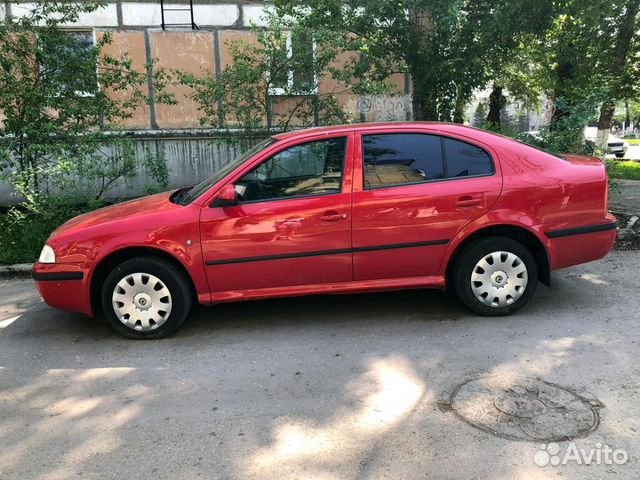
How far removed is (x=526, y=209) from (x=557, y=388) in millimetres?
1662

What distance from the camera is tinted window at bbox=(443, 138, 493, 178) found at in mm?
4727

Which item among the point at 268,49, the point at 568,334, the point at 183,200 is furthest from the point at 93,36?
the point at 568,334

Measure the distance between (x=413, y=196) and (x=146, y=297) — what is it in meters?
2.34

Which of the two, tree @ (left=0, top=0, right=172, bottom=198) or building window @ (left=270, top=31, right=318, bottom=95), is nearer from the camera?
tree @ (left=0, top=0, right=172, bottom=198)

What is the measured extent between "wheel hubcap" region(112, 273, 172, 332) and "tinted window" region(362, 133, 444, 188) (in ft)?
6.27

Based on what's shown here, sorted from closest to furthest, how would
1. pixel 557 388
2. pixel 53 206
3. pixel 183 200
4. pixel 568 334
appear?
pixel 557 388 < pixel 568 334 < pixel 183 200 < pixel 53 206

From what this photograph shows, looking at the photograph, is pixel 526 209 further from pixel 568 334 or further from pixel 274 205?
pixel 274 205

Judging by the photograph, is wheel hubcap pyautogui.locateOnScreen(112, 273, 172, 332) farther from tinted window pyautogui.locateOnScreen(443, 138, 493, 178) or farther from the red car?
tinted window pyautogui.locateOnScreen(443, 138, 493, 178)

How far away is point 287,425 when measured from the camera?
10.6 feet

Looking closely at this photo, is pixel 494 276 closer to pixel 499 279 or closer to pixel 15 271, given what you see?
pixel 499 279

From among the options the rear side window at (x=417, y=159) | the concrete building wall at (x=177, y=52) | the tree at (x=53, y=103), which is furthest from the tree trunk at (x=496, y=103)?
the rear side window at (x=417, y=159)

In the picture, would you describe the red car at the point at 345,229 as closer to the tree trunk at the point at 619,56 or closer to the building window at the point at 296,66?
the building window at the point at 296,66

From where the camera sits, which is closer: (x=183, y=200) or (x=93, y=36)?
(x=183, y=200)

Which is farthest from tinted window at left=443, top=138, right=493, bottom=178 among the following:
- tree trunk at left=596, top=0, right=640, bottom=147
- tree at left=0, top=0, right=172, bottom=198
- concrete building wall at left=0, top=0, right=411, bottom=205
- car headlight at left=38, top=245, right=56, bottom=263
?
concrete building wall at left=0, top=0, right=411, bottom=205
